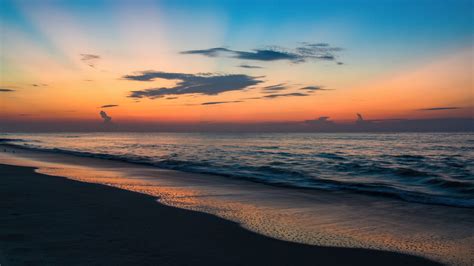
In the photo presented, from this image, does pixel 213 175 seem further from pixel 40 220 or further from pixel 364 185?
pixel 40 220

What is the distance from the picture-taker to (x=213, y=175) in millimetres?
20734

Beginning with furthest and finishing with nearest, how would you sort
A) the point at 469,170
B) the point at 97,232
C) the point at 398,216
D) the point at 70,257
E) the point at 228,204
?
the point at 469,170, the point at 228,204, the point at 398,216, the point at 97,232, the point at 70,257

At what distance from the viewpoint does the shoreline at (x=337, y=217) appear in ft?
24.0

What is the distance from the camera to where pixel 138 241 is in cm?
675

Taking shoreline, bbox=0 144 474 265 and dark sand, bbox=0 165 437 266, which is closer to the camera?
dark sand, bbox=0 165 437 266

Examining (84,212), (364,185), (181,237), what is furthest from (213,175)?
(181,237)

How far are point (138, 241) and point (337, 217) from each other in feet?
17.3

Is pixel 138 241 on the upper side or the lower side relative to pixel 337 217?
upper

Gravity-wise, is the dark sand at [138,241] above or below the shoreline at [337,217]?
above

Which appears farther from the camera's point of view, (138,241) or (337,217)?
(337,217)

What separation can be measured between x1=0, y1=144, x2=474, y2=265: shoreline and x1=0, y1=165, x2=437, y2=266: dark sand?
55cm

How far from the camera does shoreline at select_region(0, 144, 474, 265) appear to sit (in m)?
7.32

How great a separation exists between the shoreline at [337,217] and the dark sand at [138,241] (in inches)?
21.6

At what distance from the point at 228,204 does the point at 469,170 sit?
17745 millimetres
